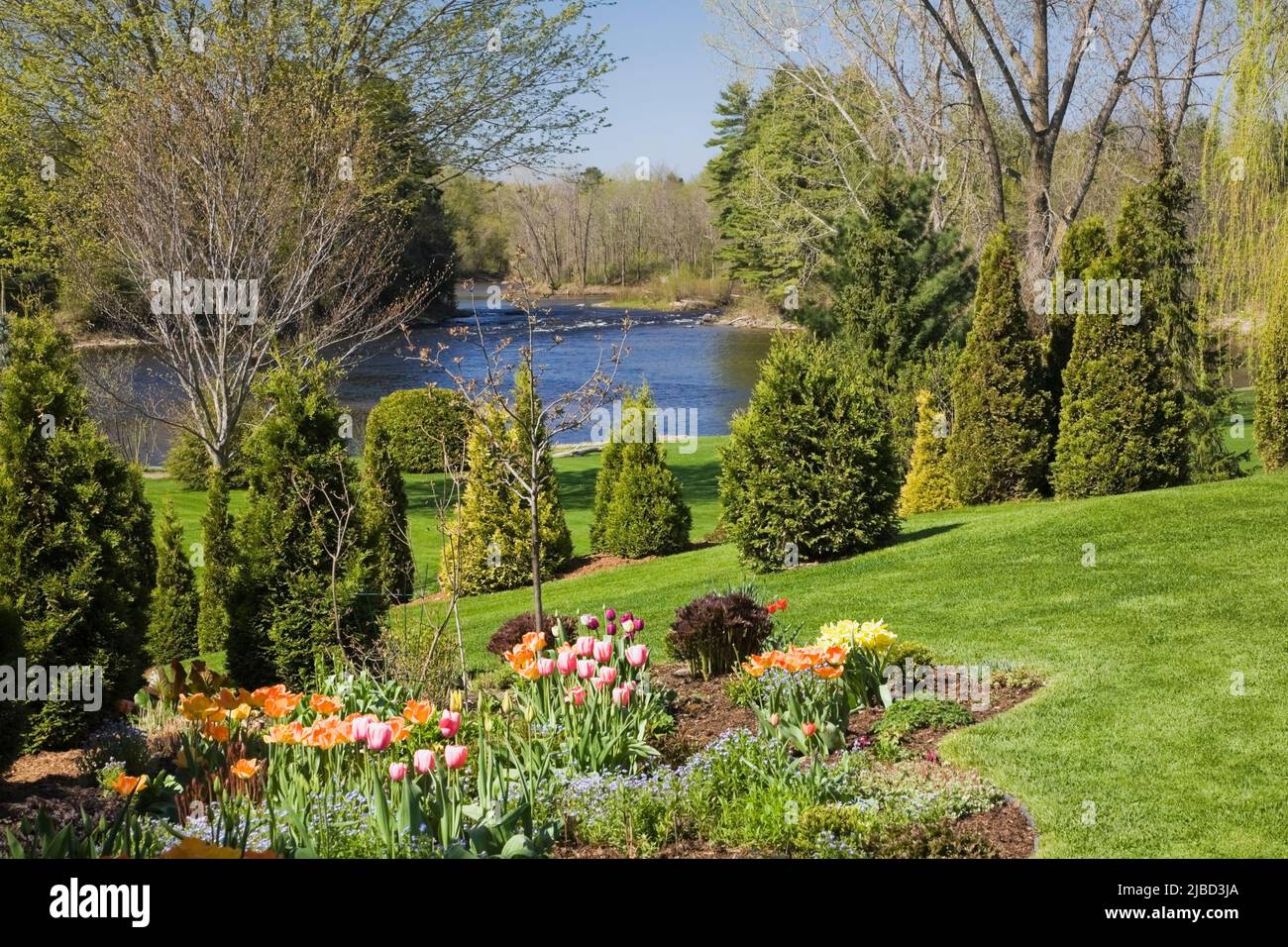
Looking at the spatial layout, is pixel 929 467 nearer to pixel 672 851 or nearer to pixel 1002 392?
pixel 1002 392

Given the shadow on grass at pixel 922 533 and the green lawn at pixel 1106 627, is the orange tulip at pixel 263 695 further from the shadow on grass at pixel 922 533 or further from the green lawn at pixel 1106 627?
the shadow on grass at pixel 922 533

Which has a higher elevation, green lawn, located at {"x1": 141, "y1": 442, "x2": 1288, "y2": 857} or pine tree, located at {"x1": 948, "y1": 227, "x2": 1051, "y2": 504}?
pine tree, located at {"x1": 948, "y1": 227, "x2": 1051, "y2": 504}

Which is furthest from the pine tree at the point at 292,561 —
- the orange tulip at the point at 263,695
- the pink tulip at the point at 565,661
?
the pink tulip at the point at 565,661

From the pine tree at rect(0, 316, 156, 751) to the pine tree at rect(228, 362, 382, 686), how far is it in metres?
0.86

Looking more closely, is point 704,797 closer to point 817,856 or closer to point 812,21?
point 817,856

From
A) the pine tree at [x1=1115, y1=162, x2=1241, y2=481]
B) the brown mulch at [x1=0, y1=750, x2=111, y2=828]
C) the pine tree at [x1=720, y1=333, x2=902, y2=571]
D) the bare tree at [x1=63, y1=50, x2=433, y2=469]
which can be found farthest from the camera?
the pine tree at [x1=1115, y1=162, x2=1241, y2=481]

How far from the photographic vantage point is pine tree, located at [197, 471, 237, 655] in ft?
31.3

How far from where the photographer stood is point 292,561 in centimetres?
776

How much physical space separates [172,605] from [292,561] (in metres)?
2.74

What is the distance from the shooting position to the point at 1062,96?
1622cm

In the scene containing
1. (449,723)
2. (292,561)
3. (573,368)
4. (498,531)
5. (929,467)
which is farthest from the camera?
(573,368)

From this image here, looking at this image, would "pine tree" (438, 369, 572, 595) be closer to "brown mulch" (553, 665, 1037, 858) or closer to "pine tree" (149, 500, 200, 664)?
"pine tree" (149, 500, 200, 664)

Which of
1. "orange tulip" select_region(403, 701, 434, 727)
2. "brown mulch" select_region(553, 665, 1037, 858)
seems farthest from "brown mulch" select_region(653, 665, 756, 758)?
"orange tulip" select_region(403, 701, 434, 727)

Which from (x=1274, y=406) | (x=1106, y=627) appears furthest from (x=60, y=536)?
(x=1274, y=406)
